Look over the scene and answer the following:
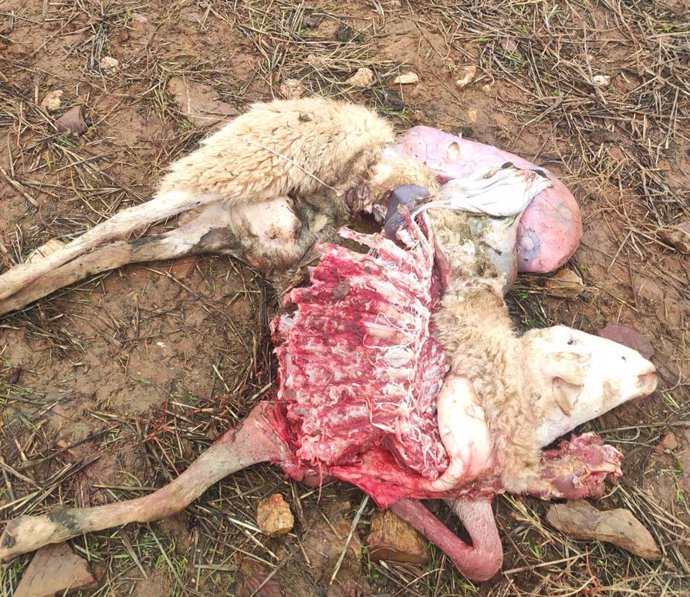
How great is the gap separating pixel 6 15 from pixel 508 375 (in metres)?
3.78

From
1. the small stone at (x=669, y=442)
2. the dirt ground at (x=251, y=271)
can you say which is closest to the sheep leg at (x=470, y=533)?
the dirt ground at (x=251, y=271)

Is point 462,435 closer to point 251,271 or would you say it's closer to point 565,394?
point 565,394

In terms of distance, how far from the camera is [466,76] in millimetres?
4027

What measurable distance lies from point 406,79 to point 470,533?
2868 mm

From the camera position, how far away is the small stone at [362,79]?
389 cm

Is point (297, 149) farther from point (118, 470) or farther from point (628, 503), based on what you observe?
point (628, 503)

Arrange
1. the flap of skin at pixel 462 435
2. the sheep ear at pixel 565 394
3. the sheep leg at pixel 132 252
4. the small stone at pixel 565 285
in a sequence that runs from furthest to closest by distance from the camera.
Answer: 1. the small stone at pixel 565 285
2. the sheep leg at pixel 132 252
3. the sheep ear at pixel 565 394
4. the flap of skin at pixel 462 435

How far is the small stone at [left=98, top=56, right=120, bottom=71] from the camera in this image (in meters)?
3.69

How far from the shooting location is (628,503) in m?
2.76

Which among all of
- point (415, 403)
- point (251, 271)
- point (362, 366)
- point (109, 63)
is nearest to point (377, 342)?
point (362, 366)

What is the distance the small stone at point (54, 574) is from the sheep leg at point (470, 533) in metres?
1.27

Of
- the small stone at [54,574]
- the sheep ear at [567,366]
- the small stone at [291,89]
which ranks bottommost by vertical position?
the small stone at [54,574]

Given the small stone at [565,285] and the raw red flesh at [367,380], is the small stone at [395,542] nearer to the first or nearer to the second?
the raw red flesh at [367,380]

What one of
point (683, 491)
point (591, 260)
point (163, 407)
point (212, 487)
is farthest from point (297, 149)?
point (683, 491)
